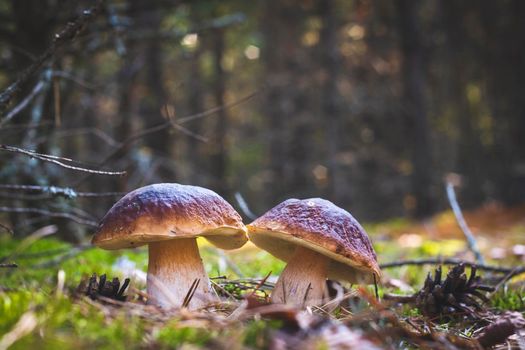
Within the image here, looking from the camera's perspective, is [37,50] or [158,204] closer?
[158,204]

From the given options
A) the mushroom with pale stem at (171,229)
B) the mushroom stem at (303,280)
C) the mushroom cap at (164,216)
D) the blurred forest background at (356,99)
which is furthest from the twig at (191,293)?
the blurred forest background at (356,99)

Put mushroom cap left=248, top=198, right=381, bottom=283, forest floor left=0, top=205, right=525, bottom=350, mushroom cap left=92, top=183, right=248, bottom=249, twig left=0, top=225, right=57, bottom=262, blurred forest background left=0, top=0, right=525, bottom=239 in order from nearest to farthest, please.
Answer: forest floor left=0, top=205, right=525, bottom=350 < twig left=0, top=225, right=57, bottom=262 < mushroom cap left=92, top=183, right=248, bottom=249 < mushroom cap left=248, top=198, right=381, bottom=283 < blurred forest background left=0, top=0, right=525, bottom=239

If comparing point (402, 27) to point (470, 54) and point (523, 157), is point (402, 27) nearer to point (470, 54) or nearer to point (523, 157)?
point (523, 157)

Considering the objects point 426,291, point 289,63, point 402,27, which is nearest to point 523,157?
point 402,27

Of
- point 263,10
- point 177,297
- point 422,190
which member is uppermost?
point 263,10

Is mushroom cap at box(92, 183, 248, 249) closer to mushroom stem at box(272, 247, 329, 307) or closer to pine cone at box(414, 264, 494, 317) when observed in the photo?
mushroom stem at box(272, 247, 329, 307)

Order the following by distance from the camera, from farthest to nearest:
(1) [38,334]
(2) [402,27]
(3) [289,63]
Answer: (3) [289,63], (2) [402,27], (1) [38,334]

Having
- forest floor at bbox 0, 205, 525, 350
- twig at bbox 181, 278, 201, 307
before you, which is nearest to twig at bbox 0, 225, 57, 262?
forest floor at bbox 0, 205, 525, 350
